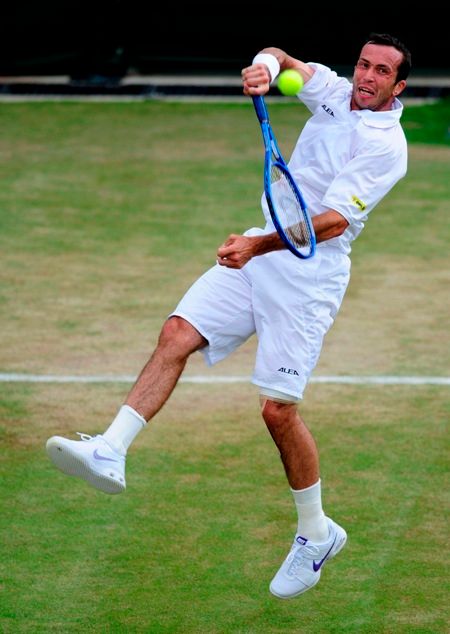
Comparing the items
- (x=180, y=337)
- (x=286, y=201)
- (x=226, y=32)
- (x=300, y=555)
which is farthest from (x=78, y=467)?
(x=226, y=32)

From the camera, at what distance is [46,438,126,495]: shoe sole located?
5.65 metres

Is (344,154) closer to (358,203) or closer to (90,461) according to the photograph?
(358,203)

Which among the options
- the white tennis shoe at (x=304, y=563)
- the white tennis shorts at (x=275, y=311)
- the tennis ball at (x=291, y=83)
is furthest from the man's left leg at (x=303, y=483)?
the tennis ball at (x=291, y=83)

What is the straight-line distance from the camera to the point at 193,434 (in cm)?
805

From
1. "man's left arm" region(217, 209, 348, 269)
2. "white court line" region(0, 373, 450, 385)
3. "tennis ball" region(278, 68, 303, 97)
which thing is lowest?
"white court line" region(0, 373, 450, 385)

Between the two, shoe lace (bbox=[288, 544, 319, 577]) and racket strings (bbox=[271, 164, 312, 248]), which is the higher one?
racket strings (bbox=[271, 164, 312, 248])

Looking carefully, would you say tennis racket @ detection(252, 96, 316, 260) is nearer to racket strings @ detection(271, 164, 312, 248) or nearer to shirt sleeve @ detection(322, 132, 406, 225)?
racket strings @ detection(271, 164, 312, 248)

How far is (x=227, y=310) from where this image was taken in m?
6.30

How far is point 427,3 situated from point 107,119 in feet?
23.4

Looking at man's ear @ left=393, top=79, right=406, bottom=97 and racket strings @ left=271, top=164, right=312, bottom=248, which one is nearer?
racket strings @ left=271, top=164, right=312, bottom=248

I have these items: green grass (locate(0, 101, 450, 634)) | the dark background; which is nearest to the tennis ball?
green grass (locate(0, 101, 450, 634))

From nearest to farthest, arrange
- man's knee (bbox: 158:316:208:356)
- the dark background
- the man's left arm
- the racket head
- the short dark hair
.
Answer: the man's left arm
the racket head
man's knee (bbox: 158:316:208:356)
the short dark hair
the dark background

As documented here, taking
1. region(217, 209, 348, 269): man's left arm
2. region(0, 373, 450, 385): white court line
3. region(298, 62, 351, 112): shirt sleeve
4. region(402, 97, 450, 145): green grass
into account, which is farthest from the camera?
region(402, 97, 450, 145): green grass

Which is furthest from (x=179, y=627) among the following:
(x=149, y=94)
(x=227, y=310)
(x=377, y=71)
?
(x=149, y=94)
